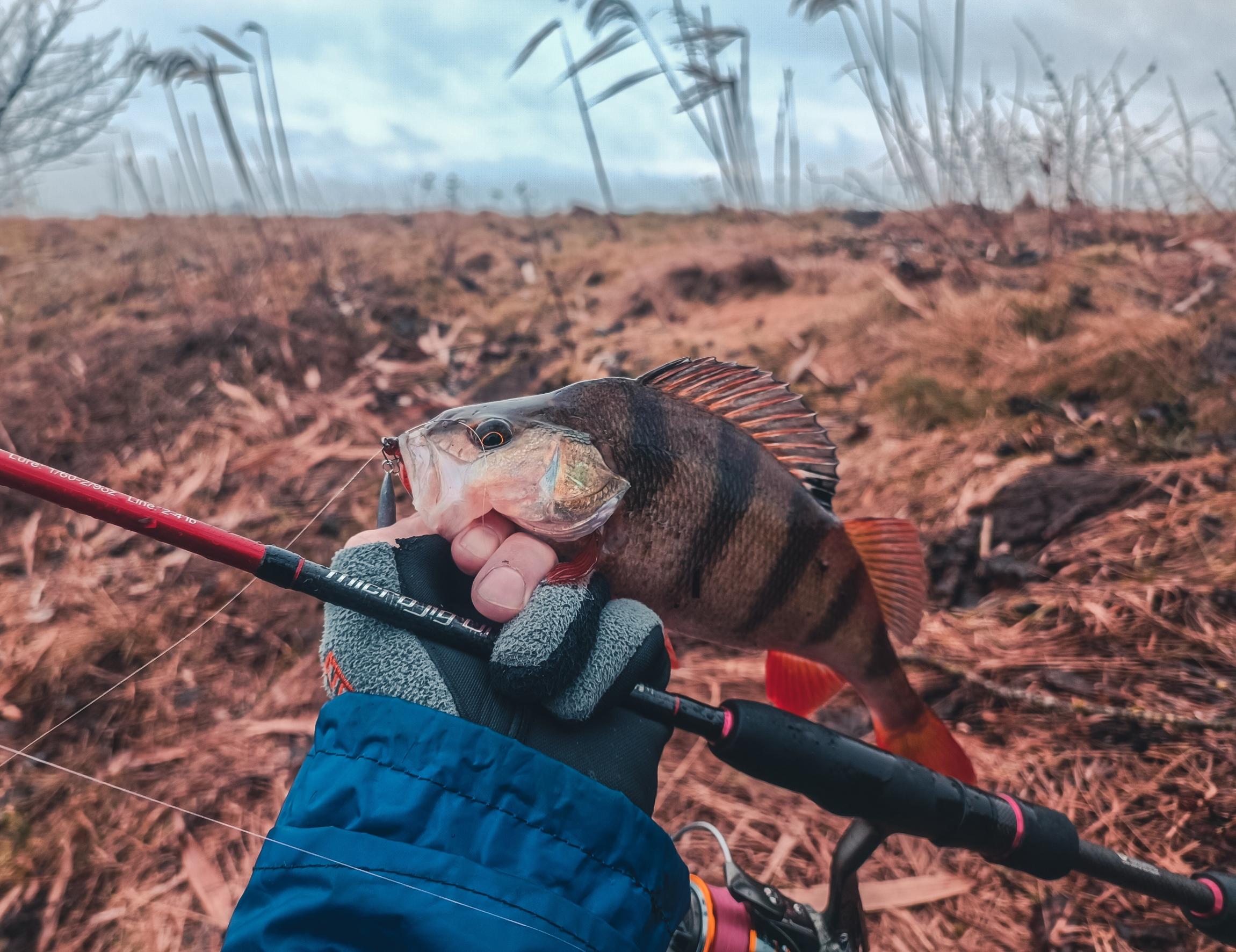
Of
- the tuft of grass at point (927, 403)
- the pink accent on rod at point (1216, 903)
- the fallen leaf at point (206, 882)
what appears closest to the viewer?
the pink accent on rod at point (1216, 903)

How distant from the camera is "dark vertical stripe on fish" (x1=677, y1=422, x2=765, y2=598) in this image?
62.1 inches

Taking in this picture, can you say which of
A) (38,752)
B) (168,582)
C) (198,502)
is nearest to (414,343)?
(198,502)

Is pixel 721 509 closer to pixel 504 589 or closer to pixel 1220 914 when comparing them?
pixel 504 589

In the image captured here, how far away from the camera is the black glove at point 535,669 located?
117 cm

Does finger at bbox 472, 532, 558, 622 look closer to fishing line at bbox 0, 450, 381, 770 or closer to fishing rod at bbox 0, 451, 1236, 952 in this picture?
fishing rod at bbox 0, 451, 1236, 952

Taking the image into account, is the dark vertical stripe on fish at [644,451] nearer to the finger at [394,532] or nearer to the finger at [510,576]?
the finger at [510,576]

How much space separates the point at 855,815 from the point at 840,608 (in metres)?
0.44

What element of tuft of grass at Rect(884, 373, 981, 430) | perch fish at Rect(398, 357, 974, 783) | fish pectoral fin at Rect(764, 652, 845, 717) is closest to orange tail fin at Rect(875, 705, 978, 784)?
perch fish at Rect(398, 357, 974, 783)

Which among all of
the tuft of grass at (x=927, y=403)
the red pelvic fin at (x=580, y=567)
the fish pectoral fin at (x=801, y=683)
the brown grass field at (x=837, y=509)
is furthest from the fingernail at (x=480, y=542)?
the tuft of grass at (x=927, y=403)

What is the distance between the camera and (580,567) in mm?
1433

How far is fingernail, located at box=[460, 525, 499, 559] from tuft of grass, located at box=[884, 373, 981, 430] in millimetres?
3345

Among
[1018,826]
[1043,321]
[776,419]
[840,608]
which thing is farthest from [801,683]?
[1043,321]

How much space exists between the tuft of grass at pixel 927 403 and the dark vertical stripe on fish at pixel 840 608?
2711mm

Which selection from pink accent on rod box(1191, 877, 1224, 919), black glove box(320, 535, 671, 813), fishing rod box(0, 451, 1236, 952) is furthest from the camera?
pink accent on rod box(1191, 877, 1224, 919)
